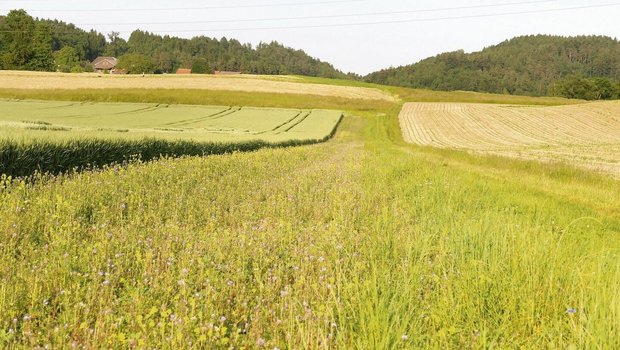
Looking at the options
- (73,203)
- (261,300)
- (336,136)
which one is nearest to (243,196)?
(73,203)

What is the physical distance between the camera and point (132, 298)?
13.2 feet

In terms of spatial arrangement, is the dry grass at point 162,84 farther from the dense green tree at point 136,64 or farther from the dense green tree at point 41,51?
the dense green tree at point 136,64

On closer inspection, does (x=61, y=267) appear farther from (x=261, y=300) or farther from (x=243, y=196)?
(x=243, y=196)

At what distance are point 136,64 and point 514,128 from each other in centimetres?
12581

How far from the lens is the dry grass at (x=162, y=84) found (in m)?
74.3

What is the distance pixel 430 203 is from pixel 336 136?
3874cm

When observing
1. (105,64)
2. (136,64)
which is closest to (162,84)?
(136,64)

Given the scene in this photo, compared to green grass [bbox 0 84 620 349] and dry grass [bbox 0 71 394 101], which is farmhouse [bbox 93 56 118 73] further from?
green grass [bbox 0 84 620 349]

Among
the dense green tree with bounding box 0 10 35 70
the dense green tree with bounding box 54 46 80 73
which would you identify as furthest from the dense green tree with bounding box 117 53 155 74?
the dense green tree with bounding box 0 10 35 70

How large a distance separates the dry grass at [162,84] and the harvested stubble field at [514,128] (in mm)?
21785

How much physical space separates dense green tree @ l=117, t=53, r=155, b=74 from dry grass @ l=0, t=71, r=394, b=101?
55213 millimetres

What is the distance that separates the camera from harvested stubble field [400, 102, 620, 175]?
131 ft

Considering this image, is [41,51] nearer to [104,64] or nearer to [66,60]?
[66,60]

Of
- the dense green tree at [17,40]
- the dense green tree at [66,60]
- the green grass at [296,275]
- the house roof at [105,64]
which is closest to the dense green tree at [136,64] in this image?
the dense green tree at [66,60]
